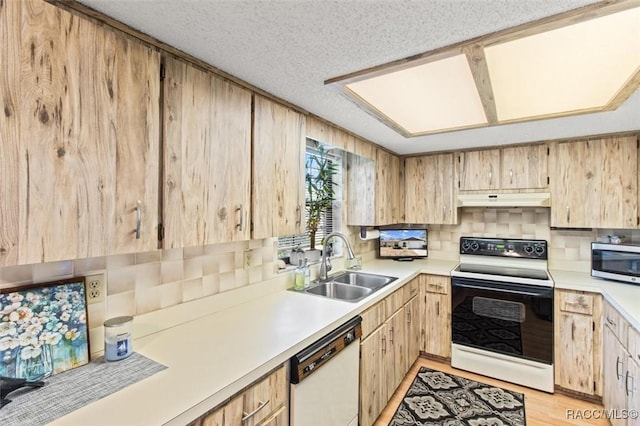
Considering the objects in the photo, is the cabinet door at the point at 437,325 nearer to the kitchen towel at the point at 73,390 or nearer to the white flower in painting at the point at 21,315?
the kitchen towel at the point at 73,390

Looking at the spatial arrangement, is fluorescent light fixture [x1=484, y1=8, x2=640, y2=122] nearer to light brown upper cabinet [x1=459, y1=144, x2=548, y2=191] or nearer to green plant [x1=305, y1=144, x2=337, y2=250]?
light brown upper cabinet [x1=459, y1=144, x2=548, y2=191]

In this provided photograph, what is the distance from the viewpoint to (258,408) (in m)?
1.17

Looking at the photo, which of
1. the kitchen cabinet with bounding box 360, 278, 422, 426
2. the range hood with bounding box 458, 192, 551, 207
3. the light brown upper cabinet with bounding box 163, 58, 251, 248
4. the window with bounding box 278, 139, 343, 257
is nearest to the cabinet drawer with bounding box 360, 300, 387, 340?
the kitchen cabinet with bounding box 360, 278, 422, 426

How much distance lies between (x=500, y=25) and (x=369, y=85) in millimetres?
667

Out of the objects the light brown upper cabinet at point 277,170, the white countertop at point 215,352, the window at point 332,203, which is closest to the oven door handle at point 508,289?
the white countertop at point 215,352

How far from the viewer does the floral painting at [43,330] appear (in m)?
0.99

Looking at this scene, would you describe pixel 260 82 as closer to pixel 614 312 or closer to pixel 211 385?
pixel 211 385

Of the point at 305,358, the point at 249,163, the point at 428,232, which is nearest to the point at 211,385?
the point at 305,358

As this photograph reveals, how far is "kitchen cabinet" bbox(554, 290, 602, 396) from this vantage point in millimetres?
2389

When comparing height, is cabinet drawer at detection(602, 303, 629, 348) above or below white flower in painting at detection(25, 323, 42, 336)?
below

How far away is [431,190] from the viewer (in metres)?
Answer: 3.37

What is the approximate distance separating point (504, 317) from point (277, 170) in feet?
7.68

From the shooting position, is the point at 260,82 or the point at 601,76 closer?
the point at 601,76

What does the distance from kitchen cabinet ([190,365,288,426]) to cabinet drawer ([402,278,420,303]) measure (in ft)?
5.24
